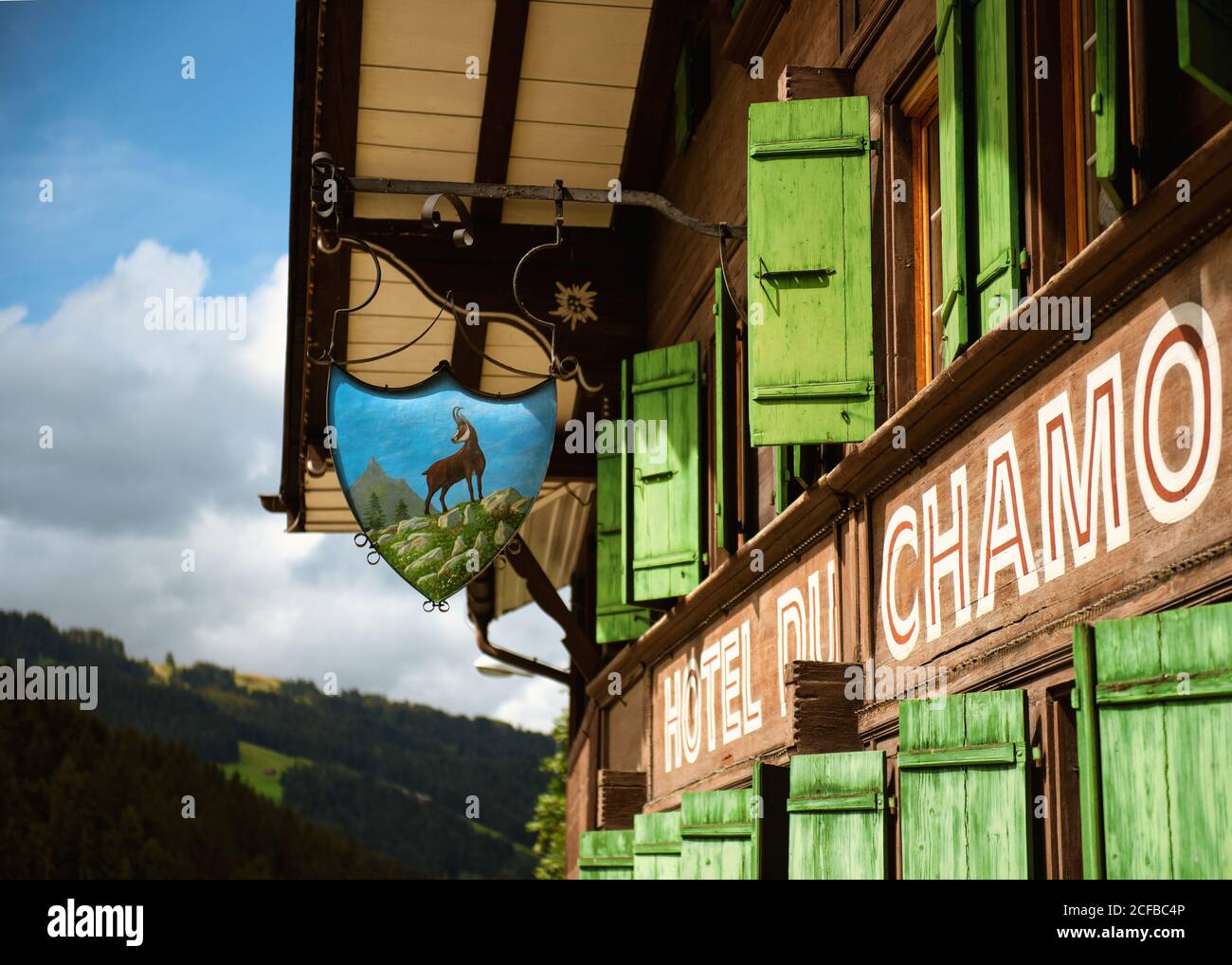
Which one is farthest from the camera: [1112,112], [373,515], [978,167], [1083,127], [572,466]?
[572,466]

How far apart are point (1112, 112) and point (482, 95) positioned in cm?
788

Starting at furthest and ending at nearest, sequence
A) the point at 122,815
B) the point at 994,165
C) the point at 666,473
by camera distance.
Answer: the point at 122,815 < the point at 666,473 < the point at 994,165

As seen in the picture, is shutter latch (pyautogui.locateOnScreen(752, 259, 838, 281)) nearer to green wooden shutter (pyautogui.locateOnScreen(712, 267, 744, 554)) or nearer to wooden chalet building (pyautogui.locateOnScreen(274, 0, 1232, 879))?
wooden chalet building (pyautogui.locateOnScreen(274, 0, 1232, 879))

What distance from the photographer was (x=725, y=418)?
9.07 metres

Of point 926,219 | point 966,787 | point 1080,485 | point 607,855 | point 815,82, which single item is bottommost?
point 607,855

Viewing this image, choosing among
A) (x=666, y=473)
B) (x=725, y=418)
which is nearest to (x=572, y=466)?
(x=666, y=473)

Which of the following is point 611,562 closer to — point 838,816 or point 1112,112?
point 838,816

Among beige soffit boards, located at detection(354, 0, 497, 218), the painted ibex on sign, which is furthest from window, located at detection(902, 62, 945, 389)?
beige soffit boards, located at detection(354, 0, 497, 218)

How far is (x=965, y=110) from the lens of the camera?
5.85 m

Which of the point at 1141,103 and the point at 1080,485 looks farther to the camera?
the point at 1080,485

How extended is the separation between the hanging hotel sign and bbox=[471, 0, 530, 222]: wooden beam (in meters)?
5.67

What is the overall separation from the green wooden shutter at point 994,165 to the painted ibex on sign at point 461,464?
3.35 m

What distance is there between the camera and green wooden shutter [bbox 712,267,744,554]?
8.92 metres
